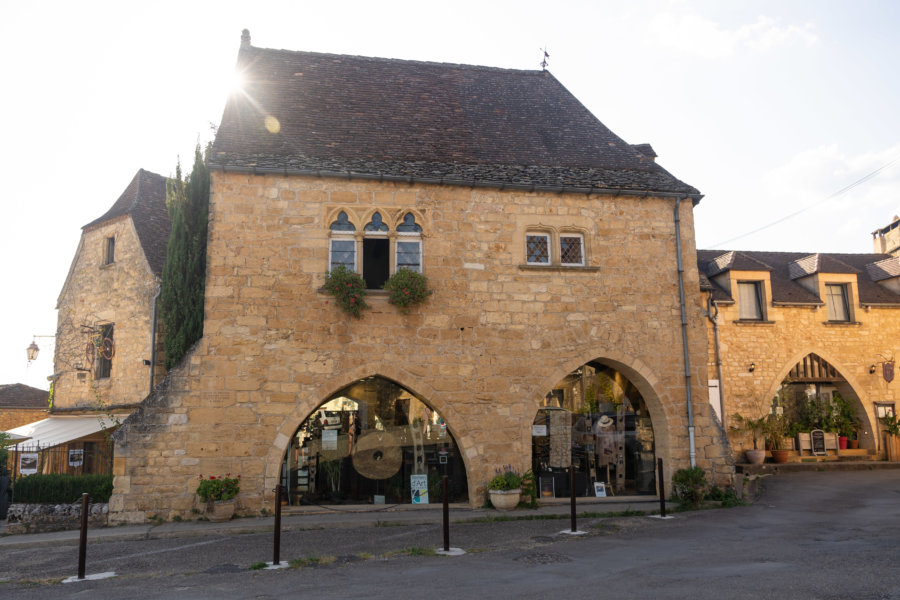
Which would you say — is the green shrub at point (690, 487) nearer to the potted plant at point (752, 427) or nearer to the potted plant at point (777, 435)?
the potted plant at point (752, 427)

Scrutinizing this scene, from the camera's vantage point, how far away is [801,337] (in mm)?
20844

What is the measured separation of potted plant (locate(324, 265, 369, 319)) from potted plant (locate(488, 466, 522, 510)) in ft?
12.6

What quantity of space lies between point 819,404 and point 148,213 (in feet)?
69.8

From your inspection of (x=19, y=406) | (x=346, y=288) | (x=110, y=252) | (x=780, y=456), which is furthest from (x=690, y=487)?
(x=19, y=406)

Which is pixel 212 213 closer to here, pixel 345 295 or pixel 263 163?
pixel 263 163

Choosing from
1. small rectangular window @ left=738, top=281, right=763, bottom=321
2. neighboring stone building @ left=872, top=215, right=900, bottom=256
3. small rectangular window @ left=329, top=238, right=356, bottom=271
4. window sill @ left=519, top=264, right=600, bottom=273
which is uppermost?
neighboring stone building @ left=872, top=215, right=900, bottom=256

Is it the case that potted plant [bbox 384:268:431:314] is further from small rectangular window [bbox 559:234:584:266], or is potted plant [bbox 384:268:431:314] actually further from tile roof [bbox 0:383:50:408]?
tile roof [bbox 0:383:50:408]

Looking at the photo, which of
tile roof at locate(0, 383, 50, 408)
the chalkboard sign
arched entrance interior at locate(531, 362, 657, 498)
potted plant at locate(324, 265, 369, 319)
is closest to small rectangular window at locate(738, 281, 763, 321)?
the chalkboard sign

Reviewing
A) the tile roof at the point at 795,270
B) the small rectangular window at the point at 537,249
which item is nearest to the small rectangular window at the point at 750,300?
the tile roof at the point at 795,270

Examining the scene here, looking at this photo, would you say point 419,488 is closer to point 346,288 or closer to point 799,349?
point 346,288

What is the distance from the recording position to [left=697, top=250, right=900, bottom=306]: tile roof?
20969mm

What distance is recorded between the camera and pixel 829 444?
68.0 ft

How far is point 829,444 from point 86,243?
77.2 ft

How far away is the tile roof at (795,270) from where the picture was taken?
68.8 ft
